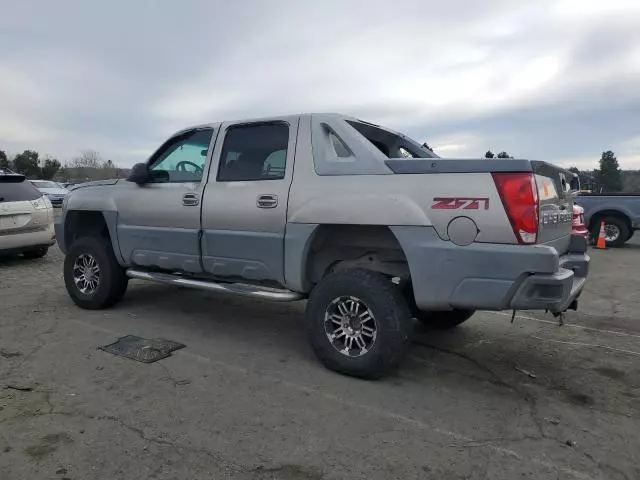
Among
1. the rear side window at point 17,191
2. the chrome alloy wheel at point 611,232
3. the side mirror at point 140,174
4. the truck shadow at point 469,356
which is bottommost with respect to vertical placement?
the truck shadow at point 469,356

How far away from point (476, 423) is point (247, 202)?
8.24 ft

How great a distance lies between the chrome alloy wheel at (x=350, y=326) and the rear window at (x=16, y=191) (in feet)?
23.6

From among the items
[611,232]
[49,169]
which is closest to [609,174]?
[611,232]

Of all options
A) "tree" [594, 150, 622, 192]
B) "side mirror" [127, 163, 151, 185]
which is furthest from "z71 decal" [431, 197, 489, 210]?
"tree" [594, 150, 622, 192]

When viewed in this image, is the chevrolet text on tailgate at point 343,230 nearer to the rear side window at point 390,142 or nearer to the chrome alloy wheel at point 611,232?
the rear side window at point 390,142

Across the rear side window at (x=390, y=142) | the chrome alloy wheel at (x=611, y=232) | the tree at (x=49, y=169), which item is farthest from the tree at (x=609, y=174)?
the tree at (x=49, y=169)

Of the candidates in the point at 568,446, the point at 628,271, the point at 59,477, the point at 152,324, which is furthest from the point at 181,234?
the point at 628,271

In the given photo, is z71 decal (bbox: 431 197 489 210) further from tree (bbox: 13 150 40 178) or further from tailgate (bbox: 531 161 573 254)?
tree (bbox: 13 150 40 178)

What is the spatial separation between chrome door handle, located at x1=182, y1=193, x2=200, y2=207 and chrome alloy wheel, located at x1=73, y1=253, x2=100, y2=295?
1.59m

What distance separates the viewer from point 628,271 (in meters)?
9.10

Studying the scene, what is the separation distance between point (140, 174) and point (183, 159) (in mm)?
470

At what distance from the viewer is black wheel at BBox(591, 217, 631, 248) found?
12969 millimetres

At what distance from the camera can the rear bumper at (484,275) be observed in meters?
3.15

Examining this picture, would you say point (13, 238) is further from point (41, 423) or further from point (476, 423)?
point (476, 423)
